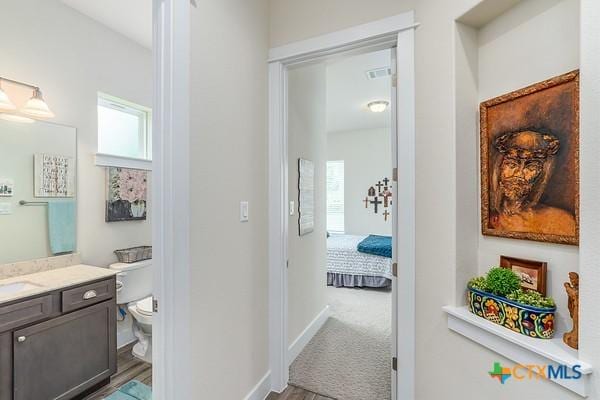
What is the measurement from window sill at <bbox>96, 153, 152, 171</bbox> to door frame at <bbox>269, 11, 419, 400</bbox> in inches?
62.9

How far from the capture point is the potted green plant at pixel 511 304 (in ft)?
3.55

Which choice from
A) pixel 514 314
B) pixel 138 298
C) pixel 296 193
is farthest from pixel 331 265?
pixel 514 314

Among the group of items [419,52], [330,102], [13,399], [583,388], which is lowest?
[13,399]

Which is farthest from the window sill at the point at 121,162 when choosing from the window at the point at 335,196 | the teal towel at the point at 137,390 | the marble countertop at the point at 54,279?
the window at the point at 335,196

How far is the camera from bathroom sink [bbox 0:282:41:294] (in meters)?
1.81

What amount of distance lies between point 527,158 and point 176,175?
4.96 ft

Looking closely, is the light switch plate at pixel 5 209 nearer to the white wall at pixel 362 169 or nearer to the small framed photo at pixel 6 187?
the small framed photo at pixel 6 187

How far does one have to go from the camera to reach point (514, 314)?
115cm

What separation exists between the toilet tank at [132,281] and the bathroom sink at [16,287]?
22.6 inches

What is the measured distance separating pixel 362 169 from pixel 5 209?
566 centimetres

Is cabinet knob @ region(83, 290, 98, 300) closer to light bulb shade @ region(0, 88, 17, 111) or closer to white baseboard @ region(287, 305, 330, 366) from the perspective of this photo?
light bulb shade @ region(0, 88, 17, 111)

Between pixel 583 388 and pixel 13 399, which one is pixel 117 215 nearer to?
pixel 13 399

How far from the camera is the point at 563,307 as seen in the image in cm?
111

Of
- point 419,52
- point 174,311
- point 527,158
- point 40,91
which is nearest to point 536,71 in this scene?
point 527,158
